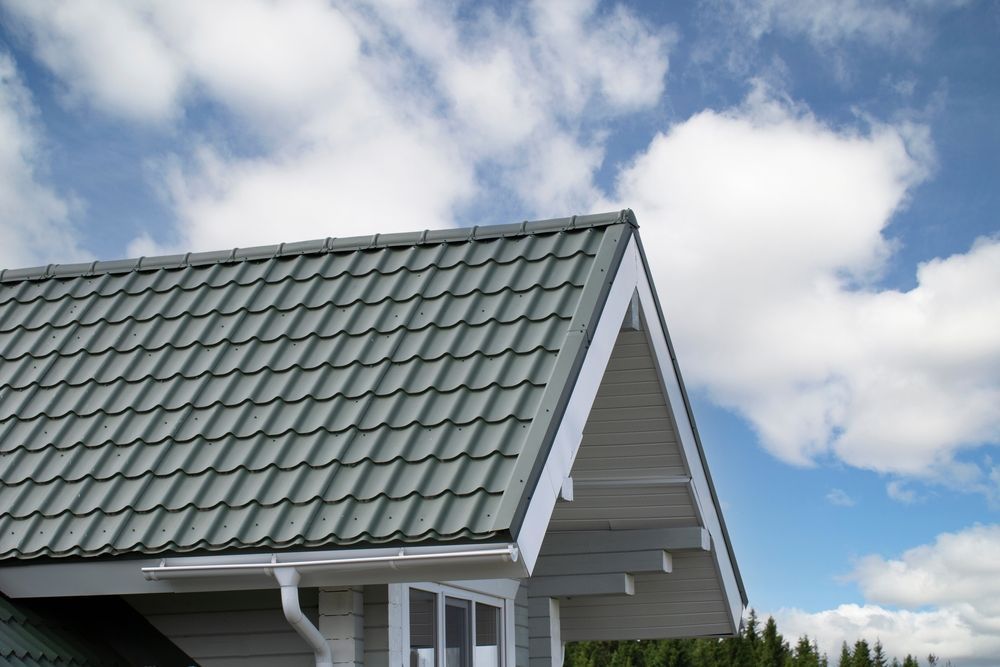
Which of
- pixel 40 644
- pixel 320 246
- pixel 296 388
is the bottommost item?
pixel 40 644

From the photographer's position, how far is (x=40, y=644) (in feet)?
19.9

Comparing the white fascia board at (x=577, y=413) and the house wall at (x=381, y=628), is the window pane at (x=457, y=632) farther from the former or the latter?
the white fascia board at (x=577, y=413)

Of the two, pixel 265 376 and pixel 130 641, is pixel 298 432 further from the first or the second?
pixel 130 641

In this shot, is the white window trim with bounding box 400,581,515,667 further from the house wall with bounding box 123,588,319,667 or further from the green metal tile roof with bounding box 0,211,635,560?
the green metal tile roof with bounding box 0,211,635,560

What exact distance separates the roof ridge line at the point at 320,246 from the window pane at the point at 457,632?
2.42 metres

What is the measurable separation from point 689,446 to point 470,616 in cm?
203

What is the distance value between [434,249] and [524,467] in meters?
2.64

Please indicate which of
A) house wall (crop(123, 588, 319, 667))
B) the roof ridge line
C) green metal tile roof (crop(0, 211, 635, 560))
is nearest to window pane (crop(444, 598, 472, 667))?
house wall (crop(123, 588, 319, 667))

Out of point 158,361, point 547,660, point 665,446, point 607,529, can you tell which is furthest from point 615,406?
point 158,361

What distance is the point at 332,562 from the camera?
560 centimetres

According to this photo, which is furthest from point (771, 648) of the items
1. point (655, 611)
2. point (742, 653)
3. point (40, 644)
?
point (40, 644)

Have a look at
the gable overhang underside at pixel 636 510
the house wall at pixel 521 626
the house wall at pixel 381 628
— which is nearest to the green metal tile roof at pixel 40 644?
the house wall at pixel 381 628

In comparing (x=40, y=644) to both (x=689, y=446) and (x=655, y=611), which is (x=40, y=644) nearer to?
(x=689, y=446)

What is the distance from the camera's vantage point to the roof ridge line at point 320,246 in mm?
7758
